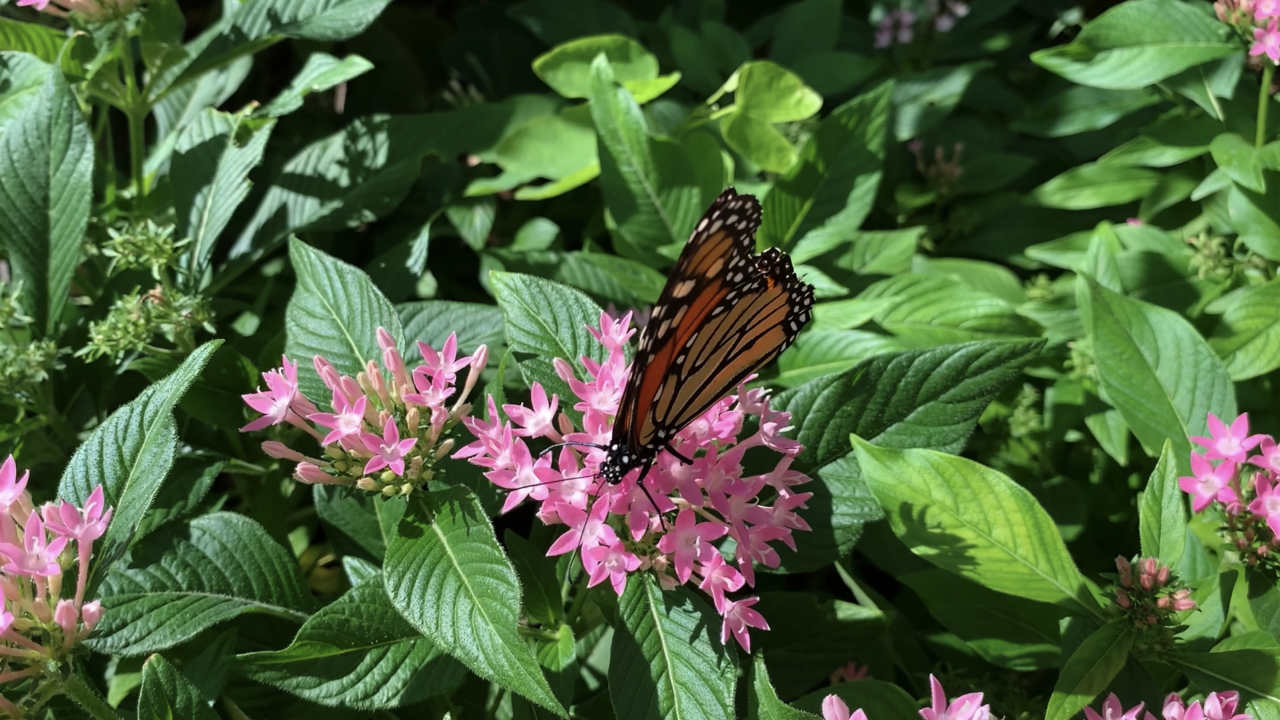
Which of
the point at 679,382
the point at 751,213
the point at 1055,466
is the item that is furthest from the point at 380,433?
the point at 1055,466

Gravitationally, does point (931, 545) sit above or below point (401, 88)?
below

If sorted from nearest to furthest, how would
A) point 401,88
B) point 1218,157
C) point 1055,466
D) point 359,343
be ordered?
point 359,343 < point 1218,157 < point 1055,466 < point 401,88

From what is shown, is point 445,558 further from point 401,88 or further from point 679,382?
point 401,88

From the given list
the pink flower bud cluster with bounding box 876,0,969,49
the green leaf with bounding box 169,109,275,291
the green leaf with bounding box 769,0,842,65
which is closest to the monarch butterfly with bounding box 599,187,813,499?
the green leaf with bounding box 169,109,275,291

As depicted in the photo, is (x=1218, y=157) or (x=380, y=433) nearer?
(x=380, y=433)

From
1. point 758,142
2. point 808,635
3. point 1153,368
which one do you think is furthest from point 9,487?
point 1153,368

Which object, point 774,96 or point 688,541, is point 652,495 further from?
point 774,96

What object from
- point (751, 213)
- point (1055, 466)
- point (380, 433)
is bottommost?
point (1055, 466)
